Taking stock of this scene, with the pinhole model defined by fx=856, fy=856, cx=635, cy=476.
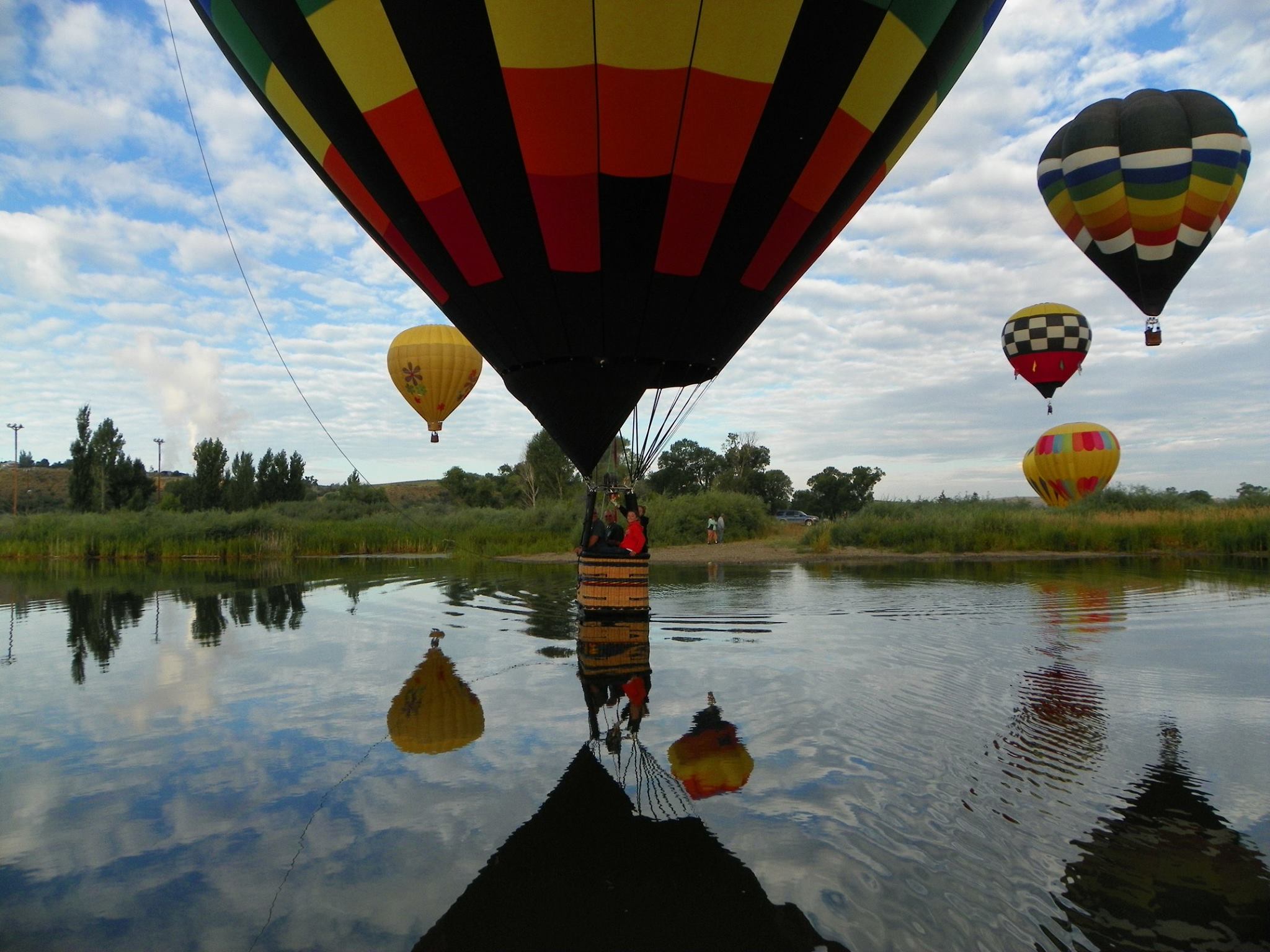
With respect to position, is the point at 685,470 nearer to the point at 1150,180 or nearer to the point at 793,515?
the point at 793,515

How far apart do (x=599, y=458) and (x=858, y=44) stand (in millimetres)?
3683

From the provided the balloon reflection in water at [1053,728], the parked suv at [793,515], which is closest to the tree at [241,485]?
the parked suv at [793,515]

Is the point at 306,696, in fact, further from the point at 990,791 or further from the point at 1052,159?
the point at 1052,159

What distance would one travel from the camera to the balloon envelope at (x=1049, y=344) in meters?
Answer: 21.8

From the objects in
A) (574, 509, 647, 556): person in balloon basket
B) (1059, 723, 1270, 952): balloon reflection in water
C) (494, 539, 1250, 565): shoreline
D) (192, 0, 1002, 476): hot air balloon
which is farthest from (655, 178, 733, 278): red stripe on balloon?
(494, 539, 1250, 565): shoreline

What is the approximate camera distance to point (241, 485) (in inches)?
1642

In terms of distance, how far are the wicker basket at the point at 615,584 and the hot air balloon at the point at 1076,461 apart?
75.5 ft

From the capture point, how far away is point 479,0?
4.93m

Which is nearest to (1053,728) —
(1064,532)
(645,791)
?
(645,791)

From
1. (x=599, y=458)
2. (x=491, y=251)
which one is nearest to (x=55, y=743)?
(x=491, y=251)

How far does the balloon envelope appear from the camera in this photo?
21.8 meters

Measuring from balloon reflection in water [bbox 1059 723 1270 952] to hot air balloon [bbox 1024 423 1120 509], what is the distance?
26.3m

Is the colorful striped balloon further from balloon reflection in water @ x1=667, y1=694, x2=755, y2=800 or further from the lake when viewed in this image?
balloon reflection in water @ x1=667, y1=694, x2=755, y2=800

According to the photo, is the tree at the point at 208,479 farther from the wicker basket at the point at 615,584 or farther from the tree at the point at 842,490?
the wicker basket at the point at 615,584
